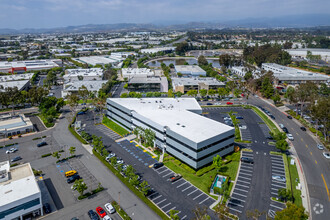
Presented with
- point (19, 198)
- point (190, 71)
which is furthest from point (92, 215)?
point (190, 71)

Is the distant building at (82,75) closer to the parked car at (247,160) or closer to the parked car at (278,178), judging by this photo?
the parked car at (247,160)

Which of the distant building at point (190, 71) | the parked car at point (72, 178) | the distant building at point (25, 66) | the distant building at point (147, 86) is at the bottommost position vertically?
the parked car at point (72, 178)

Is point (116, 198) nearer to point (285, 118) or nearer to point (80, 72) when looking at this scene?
point (285, 118)

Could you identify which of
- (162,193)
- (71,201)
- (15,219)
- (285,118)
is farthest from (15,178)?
(285,118)

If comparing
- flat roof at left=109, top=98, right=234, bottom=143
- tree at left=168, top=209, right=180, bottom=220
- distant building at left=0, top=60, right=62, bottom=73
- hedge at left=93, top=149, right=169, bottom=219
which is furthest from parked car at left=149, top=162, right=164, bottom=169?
distant building at left=0, top=60, right=62, bottom=73

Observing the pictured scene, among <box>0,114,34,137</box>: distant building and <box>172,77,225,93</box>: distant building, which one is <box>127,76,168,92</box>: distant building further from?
<box>0,114,34,137</box>: distant building

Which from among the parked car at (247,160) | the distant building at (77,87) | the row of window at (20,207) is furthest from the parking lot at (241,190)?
the distant building at (77,87)

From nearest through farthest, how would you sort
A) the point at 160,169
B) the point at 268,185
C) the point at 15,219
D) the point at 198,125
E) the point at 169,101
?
the point at 15,219, the point at 268,185, the point at 160,169, the point at 198,125, the point at 169,101

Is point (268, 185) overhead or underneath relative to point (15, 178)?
underneath
